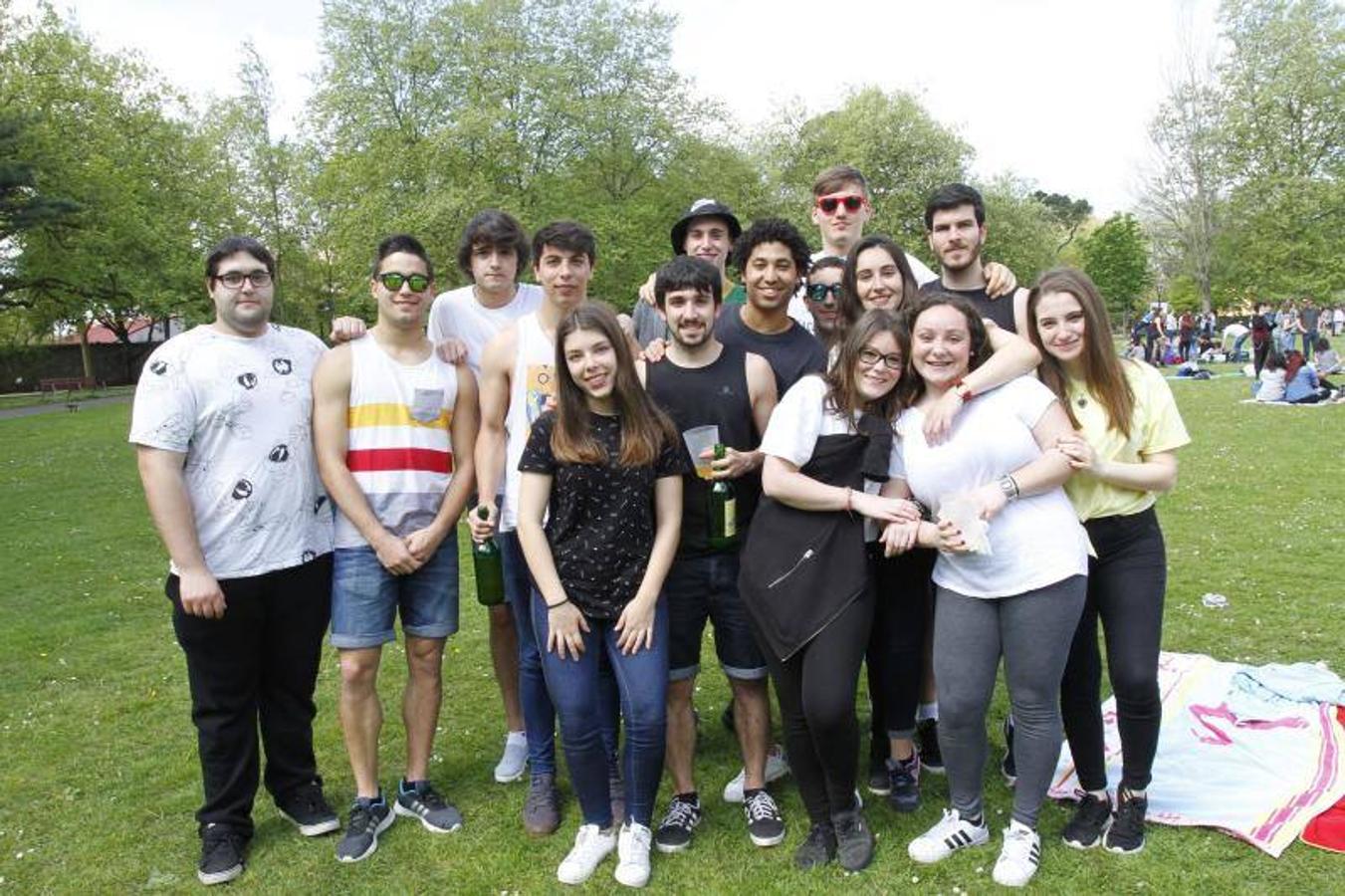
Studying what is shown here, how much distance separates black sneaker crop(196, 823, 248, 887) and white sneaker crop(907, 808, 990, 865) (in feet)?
9.33

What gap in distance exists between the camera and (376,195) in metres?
28.4

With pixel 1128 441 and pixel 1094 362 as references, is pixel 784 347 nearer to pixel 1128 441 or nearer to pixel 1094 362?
pixel 1094 362

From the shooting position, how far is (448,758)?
4.80m

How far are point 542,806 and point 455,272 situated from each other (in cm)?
2456

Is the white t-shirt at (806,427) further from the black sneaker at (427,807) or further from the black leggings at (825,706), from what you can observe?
the black sneaker at (427,807)

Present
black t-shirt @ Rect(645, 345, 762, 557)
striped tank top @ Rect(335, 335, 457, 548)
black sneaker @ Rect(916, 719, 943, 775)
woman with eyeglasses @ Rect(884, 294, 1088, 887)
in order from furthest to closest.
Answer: black sneaker @ Rect(916, 719, 943, 775) < striped tank top @ Rect(335, 335, 457, 548) < black t-shirt @ Rect(645, 345, 762, 557) < woman with eyeglasses @ Rect(884, 294, 1088, 887)

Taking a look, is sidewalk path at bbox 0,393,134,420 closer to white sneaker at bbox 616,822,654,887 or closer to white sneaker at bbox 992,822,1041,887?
white sneaker at bbox 616,822,654,887

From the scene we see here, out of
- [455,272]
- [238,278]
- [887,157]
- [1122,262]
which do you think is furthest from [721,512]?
[1122,262]

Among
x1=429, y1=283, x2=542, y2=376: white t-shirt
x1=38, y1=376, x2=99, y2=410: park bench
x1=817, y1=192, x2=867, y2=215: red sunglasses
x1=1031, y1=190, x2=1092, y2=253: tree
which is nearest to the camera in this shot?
x1=429, y1=283, x2=542, y2=376: white t-shirt

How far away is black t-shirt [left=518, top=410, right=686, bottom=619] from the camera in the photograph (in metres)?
3.54

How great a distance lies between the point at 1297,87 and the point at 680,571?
4361 centimetres

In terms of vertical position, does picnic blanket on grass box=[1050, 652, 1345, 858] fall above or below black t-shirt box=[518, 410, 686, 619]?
below

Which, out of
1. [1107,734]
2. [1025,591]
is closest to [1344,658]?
[1107,734]

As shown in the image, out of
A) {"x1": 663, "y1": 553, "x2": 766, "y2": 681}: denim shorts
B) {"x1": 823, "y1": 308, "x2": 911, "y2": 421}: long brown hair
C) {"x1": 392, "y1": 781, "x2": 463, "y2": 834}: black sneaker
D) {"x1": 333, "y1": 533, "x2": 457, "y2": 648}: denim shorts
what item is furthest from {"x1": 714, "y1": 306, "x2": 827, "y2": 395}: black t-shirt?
{"x1": 392, "y1": 781, "x2": 463, "y2": 834}: black sneaker
